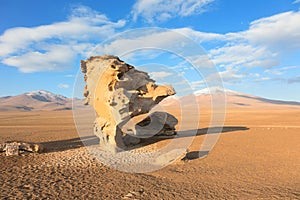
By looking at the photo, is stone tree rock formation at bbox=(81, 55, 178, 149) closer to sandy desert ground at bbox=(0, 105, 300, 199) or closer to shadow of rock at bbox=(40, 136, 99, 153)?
sandy desert ground at bbox=(0, 105, 300, 199)

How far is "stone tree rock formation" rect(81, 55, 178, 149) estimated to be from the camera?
13.0 metres

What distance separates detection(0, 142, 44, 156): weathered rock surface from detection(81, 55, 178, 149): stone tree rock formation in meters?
3.48

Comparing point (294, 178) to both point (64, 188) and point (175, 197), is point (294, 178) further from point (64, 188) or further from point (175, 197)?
point (64, 188)

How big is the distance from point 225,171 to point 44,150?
987cm

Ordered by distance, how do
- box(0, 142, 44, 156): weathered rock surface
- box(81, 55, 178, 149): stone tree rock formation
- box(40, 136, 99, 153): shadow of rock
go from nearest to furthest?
1. box(0, 142, 44, 156): weathered rock surface
2. box(81, 55, 178, 149): stone tree rock formation
3. box(40, 136, 99, 153): shadow of rock

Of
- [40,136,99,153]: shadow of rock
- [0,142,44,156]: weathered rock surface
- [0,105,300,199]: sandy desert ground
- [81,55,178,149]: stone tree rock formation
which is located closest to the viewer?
[0,105,300,199]: sandy desert ground

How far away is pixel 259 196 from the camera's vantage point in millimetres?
6988

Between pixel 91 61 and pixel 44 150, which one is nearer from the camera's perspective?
pixel 44 150

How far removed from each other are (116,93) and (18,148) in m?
5.85

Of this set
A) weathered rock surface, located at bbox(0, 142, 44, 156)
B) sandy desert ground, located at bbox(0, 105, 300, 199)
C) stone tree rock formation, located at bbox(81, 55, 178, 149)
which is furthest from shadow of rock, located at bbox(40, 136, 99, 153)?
stone tree rock formation, located at bbox(81, 55, 178, 149)

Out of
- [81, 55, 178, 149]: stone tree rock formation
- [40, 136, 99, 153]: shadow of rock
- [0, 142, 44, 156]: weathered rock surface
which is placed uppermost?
[81, 55, 178, 149]: stone tree rock formation

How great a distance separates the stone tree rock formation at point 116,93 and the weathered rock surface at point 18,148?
11.4ft

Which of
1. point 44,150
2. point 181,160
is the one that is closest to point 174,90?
point 181,160

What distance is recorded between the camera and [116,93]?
42.2 ft
